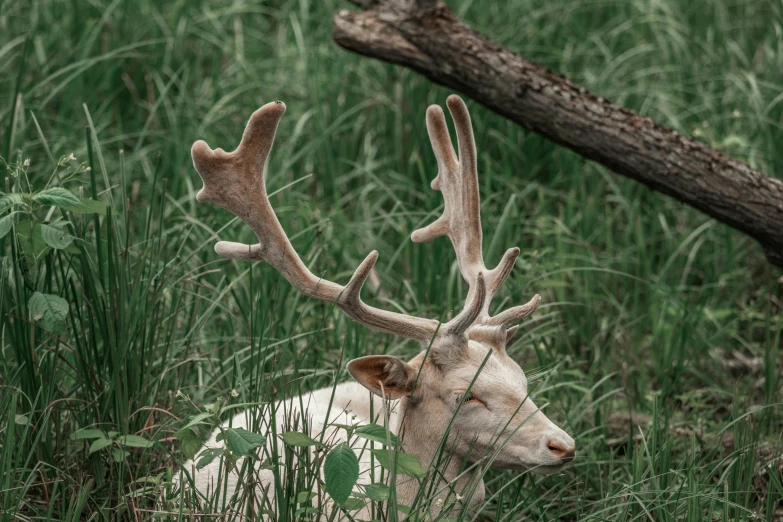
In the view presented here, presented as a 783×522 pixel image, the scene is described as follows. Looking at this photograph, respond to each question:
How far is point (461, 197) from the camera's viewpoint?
3.10m

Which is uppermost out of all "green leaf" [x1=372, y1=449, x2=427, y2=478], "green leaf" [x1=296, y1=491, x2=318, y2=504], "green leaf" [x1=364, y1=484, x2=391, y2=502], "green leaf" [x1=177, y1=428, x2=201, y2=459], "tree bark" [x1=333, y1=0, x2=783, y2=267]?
"tree bark" [x1=333, y1=0, x2=783, y2=267]

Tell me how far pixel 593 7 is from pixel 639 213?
1.56 meters

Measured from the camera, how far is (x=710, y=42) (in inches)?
222

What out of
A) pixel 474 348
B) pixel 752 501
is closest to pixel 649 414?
pixel 752 501

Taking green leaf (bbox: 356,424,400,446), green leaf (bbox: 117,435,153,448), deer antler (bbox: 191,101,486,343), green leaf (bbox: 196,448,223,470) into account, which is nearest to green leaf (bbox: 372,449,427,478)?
green leaf (bbox: 356,424,400,446)

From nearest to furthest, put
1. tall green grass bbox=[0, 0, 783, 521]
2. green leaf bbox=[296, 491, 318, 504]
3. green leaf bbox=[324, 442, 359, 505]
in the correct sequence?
green leaf bbox=[324, 442, 359, 505]
green leaf bbox=[296, 491, 318, 504]
tall green grass bbox=[0, 0, 783, 521]

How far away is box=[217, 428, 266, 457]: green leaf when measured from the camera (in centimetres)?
224

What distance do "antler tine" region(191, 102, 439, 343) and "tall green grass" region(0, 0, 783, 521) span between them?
4.7 inches

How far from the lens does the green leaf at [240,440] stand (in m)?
2.24

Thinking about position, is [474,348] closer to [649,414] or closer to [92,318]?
[92,318]

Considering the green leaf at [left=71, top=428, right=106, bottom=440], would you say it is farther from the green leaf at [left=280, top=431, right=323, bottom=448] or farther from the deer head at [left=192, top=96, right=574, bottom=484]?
the green leaf at [left=280, top=431, right=323, bottom=448]

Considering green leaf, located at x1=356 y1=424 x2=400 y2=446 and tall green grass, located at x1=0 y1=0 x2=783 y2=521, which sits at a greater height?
green leaf, located at x1=356 y1=424 x2=400 y2=446

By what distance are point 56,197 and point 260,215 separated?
508 millimetres

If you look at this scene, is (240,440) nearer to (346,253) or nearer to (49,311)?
(49,311)
